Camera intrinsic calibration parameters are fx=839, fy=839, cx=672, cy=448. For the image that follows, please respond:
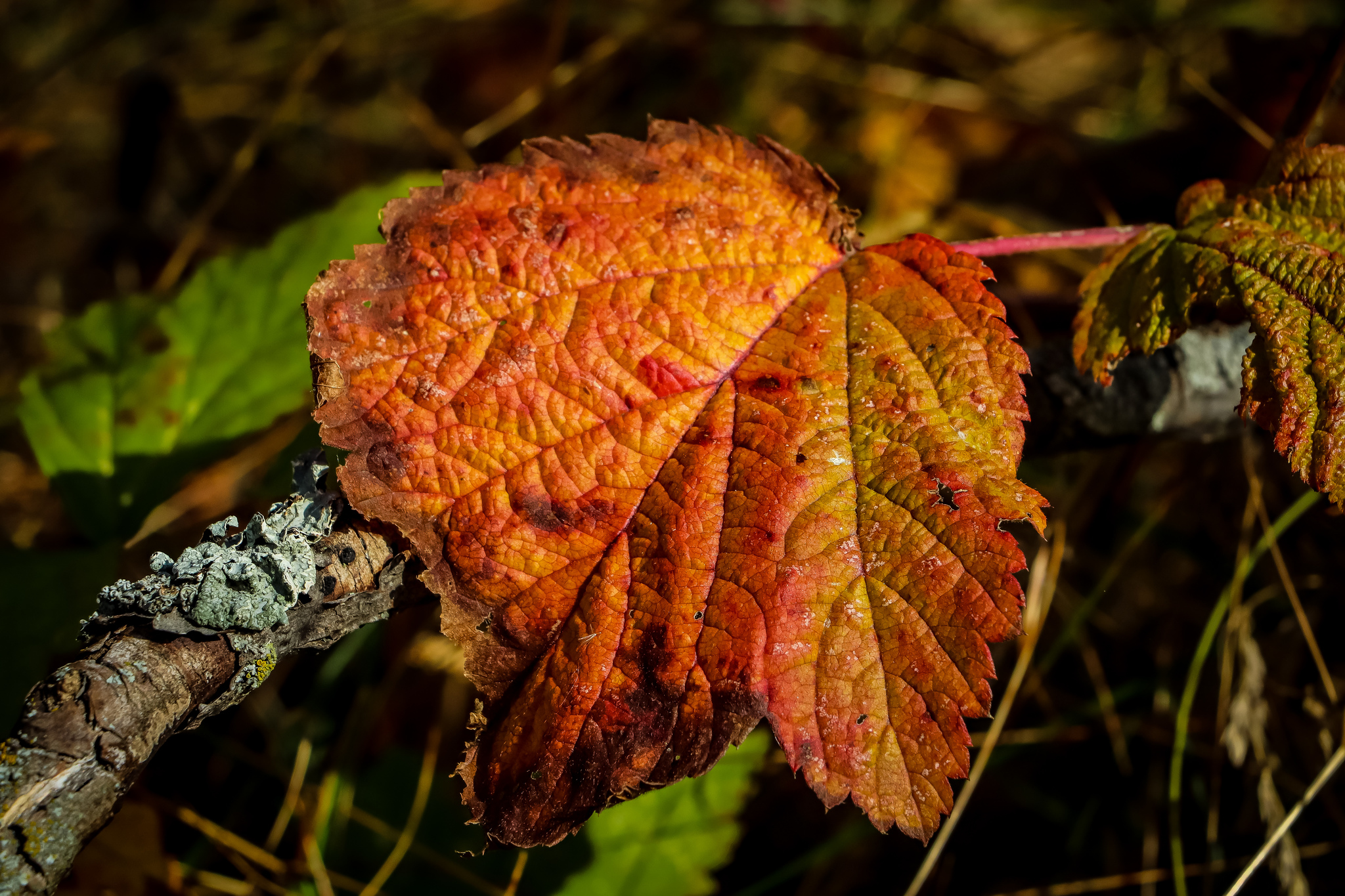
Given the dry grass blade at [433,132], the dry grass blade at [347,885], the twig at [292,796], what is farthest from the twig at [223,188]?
the dry grass blade at [347,885]

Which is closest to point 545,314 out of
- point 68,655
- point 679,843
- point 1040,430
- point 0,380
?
point 1040,430

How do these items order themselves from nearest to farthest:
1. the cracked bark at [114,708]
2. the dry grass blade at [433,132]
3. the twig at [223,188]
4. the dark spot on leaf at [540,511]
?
1. the cracked bark at [114,708]
2. the dark spot on leaf at [540,511]
3. the twig at [223,188]
4. the dry grass blade at [433,132]

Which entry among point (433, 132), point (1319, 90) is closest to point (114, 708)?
point (1319, 90)

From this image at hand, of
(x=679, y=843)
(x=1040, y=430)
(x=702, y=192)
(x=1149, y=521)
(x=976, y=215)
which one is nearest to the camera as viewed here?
(x=702, y=192)

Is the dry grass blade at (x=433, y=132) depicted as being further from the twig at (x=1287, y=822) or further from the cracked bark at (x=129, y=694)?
the twig at (x=1287, y=822)

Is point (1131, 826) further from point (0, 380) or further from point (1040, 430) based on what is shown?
point (0, 380)

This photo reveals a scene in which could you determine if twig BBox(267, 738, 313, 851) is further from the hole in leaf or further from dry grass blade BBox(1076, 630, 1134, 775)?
dry grass blade BBox(1076, 630, 1134, 775)
